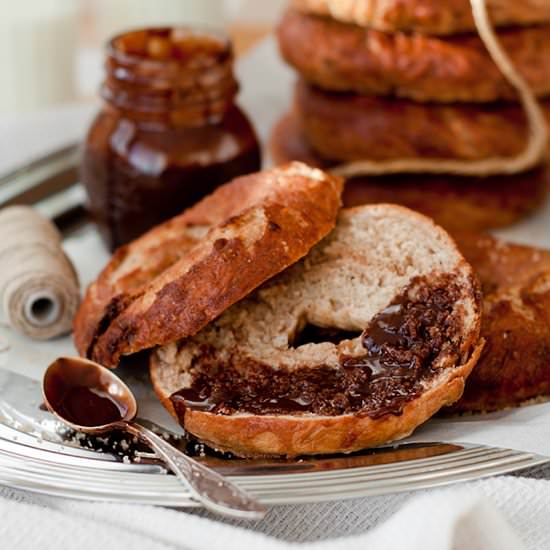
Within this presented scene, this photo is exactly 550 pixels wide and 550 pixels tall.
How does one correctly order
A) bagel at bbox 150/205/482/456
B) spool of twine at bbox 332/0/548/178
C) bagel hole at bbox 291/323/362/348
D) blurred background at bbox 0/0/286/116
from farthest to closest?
blurred background at bbox 0/0/286/116
spool of twine at bbox 332/0/548/178
bagel hole at bbox 291/323/362/348
bagel at bbox 150/205/482/456

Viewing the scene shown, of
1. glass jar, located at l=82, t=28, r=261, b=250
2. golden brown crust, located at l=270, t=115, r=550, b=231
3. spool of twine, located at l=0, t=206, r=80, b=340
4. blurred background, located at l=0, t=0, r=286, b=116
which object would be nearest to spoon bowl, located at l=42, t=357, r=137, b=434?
spool of twine, located at l=0, t=206, r=80, b=340

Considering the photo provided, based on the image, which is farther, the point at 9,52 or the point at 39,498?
the point at 9,52

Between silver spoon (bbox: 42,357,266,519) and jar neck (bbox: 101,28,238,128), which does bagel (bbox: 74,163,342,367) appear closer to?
silver spoon (bbox: 42,357,266,519)

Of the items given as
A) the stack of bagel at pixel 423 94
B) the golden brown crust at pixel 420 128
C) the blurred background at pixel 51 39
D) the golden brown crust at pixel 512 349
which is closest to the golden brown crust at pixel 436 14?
the stack of bagel at pixel 423 94

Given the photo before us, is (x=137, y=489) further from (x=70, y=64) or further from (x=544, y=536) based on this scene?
(x=70, y=64)

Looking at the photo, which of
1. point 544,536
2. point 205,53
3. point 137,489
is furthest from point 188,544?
point 205,53

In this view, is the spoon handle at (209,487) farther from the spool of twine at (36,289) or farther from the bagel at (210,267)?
the spool of twine at (36,289)

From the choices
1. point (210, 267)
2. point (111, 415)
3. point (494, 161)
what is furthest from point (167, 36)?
point (111, 415)
